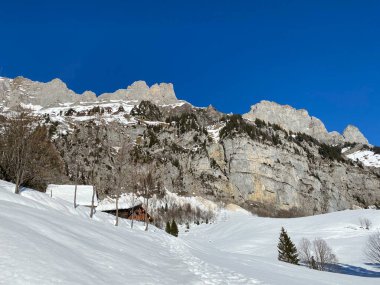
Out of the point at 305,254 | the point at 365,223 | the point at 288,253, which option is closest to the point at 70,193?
the point at 288,253

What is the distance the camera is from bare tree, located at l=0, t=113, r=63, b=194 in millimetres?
37438

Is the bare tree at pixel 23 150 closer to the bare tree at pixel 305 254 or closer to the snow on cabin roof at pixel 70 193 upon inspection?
the snow on cabin roof at pixel 70 193

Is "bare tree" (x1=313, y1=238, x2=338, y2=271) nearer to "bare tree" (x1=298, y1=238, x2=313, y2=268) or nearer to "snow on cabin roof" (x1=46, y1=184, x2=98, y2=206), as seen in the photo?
"bare tree" (x1=298, y1=238, x2=313, y2=268)

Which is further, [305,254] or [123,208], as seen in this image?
[123,208]

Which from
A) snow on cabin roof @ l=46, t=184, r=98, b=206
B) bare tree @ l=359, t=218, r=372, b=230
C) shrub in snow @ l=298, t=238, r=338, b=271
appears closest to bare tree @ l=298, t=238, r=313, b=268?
shrub in snow @ l=298, t=238, r=338, b=271

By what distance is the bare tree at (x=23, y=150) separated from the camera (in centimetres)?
3744

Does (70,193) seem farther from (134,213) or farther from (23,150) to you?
(23,150)

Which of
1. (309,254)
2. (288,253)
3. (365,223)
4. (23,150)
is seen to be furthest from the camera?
(365,223)

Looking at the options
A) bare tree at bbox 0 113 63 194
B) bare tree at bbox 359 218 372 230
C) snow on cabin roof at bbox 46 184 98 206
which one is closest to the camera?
bare tree at bbox 0 113 63 194

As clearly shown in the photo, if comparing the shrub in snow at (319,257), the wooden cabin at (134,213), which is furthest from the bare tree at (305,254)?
the wooden cabin at (134,213)

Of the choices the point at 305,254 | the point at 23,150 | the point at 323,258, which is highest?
the point at 23,150

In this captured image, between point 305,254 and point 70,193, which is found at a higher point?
point 70,193

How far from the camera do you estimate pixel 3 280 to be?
9.06 m

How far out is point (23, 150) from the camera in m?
37.5
